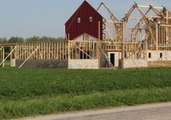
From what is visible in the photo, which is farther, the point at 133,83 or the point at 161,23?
the point at 161,23

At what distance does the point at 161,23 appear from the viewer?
64.9 metres

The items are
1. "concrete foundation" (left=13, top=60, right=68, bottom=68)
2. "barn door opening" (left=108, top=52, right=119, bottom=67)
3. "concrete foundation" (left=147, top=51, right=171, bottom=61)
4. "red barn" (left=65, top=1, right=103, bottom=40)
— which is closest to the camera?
"concrete foundation" (left=13, top=60, right=68, bottom=68)

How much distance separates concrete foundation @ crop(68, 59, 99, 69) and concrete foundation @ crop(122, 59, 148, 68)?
14.8 feet

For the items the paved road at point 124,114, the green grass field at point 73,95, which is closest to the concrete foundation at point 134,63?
the green grass field at point 73,95

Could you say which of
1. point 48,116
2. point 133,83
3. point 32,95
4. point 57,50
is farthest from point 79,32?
point 48,116

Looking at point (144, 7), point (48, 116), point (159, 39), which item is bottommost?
point (48, 116)

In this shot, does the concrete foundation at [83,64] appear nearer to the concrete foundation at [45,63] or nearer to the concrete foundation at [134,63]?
the concrete foundation at [45,63]

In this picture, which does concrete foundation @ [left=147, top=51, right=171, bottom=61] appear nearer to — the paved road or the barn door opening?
the barn door opening

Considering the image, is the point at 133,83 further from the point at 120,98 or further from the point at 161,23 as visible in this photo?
the point at 161,23

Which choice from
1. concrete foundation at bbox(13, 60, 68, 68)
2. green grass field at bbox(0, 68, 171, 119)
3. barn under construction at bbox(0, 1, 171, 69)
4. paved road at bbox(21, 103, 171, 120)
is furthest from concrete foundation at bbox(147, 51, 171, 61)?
paved road at bbox(21, 103, 171, 120)

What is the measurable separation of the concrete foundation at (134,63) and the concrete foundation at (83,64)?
14.8 feet

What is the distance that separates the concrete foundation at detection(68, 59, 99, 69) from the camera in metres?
49.6

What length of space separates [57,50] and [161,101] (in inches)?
1292

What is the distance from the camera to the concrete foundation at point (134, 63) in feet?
179
